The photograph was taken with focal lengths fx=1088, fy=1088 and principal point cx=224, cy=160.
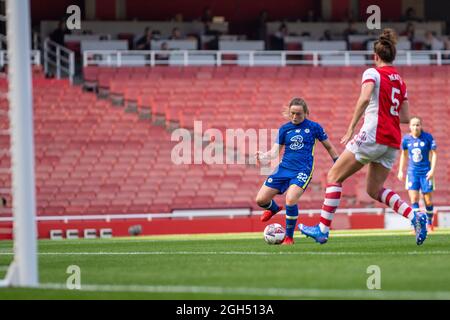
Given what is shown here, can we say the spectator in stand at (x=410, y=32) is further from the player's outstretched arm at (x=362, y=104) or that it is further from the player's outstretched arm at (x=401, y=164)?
the player's outstretched arm at (x=362, y=104)

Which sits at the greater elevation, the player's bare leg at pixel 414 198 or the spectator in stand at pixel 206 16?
the spectator in stand at pixel 206 16

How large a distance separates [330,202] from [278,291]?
4.85 m

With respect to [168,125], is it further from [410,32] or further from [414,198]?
[414,198]

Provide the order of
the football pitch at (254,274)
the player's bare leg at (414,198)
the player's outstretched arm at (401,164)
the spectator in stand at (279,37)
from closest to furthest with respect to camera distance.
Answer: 1. the football pitch at (254,274)
2. the player's outstretched arm at (401,164)
3. the player's bare leg at (414,198)
4. the spectator in stand at (279,37)

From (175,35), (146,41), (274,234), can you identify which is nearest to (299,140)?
(274,234)

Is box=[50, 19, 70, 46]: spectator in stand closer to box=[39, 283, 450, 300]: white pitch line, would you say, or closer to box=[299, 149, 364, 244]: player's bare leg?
box=[299, 149, 364, 244]: player's bare leg

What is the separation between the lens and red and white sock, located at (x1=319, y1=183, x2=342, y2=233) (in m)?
12.5

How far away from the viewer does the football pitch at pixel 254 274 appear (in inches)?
309

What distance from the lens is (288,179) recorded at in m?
14.6

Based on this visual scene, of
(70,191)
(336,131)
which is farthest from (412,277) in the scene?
(336,131)

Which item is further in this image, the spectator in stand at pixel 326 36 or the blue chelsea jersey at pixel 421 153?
the spectator in stand at pixel 326 36

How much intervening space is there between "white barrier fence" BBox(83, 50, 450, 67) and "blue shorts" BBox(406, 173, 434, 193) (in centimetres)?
1363

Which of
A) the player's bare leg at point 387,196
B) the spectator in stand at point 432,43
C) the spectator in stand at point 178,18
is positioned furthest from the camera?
the spectator in stand at point 178,18

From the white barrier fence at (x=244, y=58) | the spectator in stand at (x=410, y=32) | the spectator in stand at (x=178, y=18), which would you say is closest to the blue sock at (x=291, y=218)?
the white barrier fence at (x=244, y=58)
